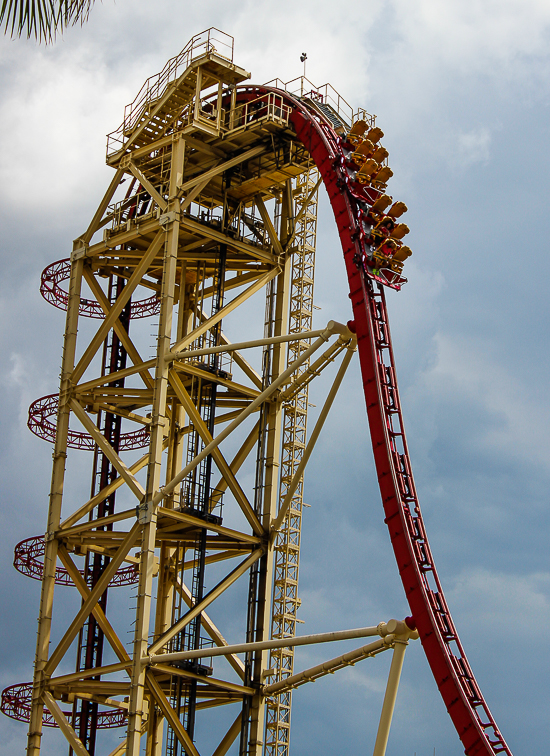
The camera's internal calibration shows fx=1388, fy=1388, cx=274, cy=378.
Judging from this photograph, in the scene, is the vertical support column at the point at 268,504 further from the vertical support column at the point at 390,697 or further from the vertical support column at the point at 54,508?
the vertical support column at the point at 390,697

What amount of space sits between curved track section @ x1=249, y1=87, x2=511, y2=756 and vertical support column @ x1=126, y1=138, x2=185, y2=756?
15.9ft

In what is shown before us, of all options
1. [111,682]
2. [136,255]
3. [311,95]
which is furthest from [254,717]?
[311,95]

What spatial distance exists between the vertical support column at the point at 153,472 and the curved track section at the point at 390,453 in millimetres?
4858

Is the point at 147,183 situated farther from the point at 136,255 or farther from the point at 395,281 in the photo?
the point at 395,281

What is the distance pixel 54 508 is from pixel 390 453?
1357 cm

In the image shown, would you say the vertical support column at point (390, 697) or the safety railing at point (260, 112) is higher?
the safety railing at point (260, 112)

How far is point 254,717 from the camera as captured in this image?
146 ft

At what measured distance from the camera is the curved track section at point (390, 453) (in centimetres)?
3591

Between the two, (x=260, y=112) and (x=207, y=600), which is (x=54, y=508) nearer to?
(x=207, y=600)

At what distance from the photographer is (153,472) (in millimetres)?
43000

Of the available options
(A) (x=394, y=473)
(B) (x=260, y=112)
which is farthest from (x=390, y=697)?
(B) (x=260, y=112)

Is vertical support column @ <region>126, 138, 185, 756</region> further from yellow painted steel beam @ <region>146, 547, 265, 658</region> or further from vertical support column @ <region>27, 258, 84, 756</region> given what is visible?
vertical support column @ <region>27, 258, 84, 756</region>

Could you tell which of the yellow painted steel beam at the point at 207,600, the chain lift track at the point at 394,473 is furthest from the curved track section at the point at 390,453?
the yellow painted steel beam at the point at 207,600

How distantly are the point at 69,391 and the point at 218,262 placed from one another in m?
6.85
